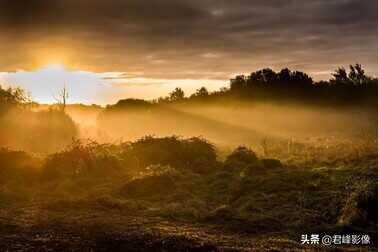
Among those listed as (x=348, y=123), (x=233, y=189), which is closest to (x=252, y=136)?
(x=348, y=123)

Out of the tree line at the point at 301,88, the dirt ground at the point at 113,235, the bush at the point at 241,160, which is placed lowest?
the dirt ground at the point at 113,235

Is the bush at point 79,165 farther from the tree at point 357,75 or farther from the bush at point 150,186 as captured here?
the tree at point 357,75

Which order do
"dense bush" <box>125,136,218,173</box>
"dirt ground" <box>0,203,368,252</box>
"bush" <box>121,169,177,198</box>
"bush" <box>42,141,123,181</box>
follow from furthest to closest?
1. "dense bush" <box>125,136,218,173</box>
2. "bush" <box>42,141,123,181</box>
3. "bush" <box>121,169,177,198</box>
4. "dirt ground" <box>0,203,368,252</box>

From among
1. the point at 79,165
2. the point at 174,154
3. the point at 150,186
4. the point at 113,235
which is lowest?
the point at 113,235

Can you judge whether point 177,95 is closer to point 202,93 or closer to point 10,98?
point 202,93

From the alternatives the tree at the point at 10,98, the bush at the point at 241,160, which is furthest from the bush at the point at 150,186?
the tree at the point at 10,98

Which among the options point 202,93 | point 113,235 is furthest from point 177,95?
point 113,235

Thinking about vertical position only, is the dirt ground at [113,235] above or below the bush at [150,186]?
below

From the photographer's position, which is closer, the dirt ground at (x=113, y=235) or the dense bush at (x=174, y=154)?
the dirt ground at (x=113, y=235)

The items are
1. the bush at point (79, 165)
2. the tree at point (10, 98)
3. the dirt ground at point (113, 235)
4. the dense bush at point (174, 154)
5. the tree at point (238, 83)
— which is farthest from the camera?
the tree at point (238, 83)

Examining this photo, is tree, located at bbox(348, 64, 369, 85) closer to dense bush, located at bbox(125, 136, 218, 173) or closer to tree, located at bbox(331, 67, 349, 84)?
tree, located at bbox(331, 67, 349, 84)

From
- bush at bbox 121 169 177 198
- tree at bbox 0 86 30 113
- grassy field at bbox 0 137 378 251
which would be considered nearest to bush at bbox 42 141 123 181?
grassy field at bbox 0 137 378 251

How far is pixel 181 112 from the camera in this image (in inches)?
2825

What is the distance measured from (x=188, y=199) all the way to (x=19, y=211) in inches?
215
